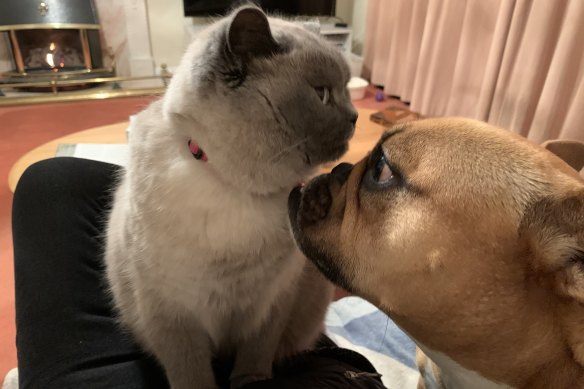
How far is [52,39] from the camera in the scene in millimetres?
4152

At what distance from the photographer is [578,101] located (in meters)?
2.14

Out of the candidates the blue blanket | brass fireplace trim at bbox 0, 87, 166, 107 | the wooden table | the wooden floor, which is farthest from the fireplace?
the blue blanket

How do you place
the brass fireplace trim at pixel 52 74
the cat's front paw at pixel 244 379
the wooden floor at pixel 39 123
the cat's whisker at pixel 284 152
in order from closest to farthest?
1. the cat's whisker at pixel 284 152
2. the cat's front paw at pixel 244 379
3. the wooden floor at pixel 39 123
4. the brass fireplace trim at pixel 52 74

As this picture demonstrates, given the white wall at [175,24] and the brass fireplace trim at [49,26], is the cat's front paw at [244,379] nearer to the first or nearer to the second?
the white wall at [175,24]

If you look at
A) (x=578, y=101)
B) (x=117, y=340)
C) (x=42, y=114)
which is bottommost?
(x=42, y=114)

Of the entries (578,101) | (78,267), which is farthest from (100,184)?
(578,101)

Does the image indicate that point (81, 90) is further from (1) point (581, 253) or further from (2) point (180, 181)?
(1) point (581, 253)

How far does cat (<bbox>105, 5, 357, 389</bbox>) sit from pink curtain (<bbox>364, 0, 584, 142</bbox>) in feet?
5.37

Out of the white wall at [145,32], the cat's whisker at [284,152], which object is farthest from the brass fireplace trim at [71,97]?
the cat's whisker at [284,152]

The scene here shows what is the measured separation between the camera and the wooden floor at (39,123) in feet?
8.04

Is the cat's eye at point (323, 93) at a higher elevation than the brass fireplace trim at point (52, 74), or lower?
higher

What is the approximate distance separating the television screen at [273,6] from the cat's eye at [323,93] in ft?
10.5

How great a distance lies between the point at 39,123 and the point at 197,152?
295 centimetres

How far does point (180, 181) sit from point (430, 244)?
504mm
